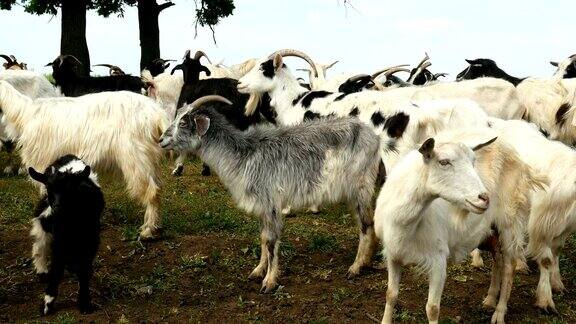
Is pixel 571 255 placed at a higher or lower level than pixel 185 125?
lower

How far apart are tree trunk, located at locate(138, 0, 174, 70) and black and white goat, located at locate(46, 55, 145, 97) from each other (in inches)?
212

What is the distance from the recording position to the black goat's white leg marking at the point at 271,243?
582 centimetres

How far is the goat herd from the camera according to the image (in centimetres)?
466

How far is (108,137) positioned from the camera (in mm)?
6652

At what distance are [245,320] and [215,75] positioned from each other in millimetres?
8350

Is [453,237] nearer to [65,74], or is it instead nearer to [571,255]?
[571,255]

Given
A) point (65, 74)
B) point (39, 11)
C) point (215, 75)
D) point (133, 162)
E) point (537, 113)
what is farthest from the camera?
point (39, 11)

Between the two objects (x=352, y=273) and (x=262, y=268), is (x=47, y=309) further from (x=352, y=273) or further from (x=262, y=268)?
(x=352, y=273)

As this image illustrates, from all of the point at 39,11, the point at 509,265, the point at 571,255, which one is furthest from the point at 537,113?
the point at 39,11

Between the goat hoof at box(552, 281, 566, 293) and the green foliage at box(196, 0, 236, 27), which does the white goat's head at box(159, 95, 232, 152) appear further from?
the green foliage at box(196, 0, 236, 27)

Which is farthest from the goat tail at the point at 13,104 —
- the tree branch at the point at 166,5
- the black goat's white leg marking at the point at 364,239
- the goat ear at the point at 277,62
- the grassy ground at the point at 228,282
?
the tree branch at the point at 166,5

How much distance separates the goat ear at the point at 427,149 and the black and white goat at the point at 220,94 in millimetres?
4492

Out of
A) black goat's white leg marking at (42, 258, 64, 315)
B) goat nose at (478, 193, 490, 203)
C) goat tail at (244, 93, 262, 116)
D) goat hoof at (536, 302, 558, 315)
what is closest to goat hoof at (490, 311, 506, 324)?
goat hoof at (536, 302, 558, 315)

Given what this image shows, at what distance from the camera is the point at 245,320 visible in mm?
5219
